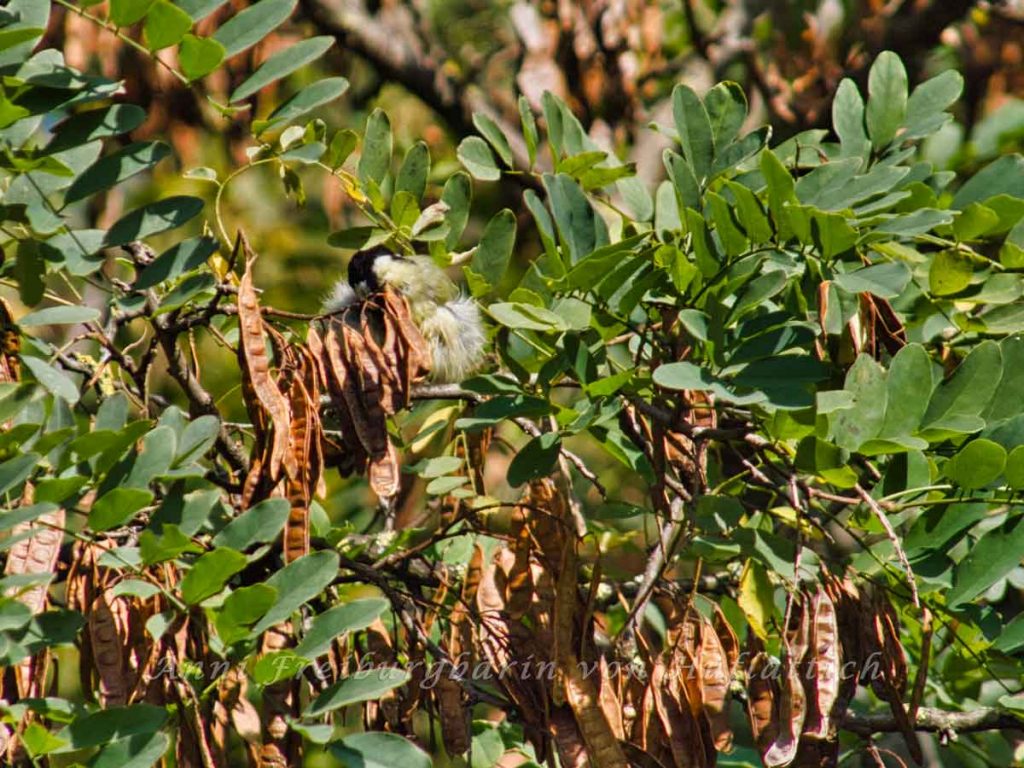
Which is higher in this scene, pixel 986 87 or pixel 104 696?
pixel 104 696

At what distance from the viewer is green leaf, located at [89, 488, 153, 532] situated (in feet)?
3.55

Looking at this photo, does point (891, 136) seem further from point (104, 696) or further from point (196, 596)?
point (104, 696)

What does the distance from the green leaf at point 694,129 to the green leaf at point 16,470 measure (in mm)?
734

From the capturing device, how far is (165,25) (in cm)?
124

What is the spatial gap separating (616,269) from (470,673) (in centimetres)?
48

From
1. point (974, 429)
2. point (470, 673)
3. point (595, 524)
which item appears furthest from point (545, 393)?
point (595, 524)

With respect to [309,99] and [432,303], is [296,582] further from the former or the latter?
[432,303]

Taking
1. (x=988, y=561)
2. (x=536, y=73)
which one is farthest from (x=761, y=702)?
(x=536, y=73)

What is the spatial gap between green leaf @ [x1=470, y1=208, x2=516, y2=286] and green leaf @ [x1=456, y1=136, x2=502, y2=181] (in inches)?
2.1

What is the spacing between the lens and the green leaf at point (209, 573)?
3.67ft

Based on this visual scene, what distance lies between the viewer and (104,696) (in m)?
1.17

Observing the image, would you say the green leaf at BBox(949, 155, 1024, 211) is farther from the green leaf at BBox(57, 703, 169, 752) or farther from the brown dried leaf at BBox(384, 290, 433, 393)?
the green leaf at BBox(57, 703, 169, 752)

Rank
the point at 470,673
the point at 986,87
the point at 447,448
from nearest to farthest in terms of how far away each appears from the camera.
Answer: the point at 470,673 → the point at 447,448 → the point at 986,87

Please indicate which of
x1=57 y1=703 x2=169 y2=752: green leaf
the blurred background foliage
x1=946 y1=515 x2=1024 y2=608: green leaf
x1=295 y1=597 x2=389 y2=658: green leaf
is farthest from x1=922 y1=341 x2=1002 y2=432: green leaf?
the blurred background foliage
